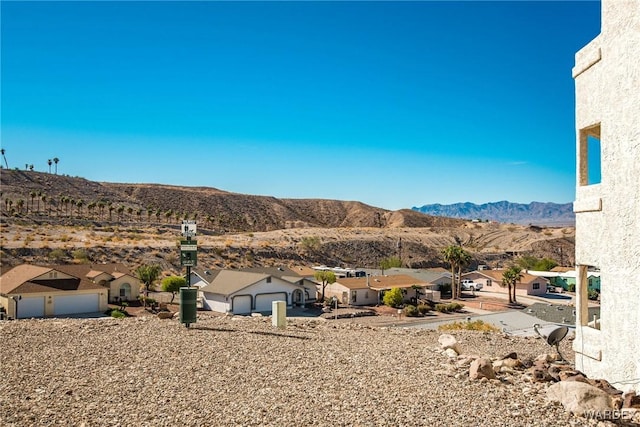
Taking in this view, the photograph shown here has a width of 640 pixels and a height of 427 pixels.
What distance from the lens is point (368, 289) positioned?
54.9 meters

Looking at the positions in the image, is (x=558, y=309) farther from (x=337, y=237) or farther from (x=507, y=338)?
(x=337, y=237)

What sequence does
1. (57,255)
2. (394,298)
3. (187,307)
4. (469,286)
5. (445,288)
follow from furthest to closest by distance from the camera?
1. (469,286)
2. (445,288)
3. (57,255)
4. (394,298)
5. (187,307)

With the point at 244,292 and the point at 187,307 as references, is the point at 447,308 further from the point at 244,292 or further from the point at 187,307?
the point at 187,307

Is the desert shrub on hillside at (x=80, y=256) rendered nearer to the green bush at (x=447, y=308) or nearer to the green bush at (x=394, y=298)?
the green bush at (x=394, y=298)

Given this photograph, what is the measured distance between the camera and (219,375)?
507 inches

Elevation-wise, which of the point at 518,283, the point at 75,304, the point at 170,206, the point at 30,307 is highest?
the point at 170,206

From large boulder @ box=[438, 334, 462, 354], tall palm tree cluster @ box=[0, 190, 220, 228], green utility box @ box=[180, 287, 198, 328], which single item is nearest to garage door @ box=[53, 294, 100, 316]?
green utility box @ box=[180, 287, 198, 328]

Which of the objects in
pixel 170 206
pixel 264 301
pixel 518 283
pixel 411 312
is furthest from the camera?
pixel 170 206

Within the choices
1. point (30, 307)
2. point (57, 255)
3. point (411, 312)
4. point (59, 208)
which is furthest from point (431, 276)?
point (59, 208)

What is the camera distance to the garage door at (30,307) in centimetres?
3444

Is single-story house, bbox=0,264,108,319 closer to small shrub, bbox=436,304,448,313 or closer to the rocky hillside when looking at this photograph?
small shrub, bbox=436,304,448,313

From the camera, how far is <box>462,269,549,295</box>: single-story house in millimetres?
67125

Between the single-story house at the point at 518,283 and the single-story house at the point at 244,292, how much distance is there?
3367 centimetres

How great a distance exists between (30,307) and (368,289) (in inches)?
1220
